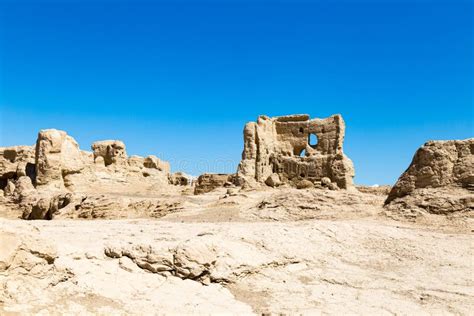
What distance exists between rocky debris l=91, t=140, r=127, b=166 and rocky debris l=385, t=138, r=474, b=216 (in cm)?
1738

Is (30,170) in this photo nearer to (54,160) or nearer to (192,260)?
(54,160)

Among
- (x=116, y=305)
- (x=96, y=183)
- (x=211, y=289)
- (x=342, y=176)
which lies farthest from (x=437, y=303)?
(x=96, y=183)

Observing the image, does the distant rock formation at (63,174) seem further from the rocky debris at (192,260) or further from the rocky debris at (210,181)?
the rocky debris at (192,260)

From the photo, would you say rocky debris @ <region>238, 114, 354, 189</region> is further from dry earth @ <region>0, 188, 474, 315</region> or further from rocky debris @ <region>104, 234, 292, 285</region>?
rocky debris @ <region>104, 234, 292, 285</region>

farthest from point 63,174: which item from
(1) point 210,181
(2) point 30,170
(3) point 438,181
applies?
(3) point 438,181

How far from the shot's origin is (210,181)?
25328 millimetres

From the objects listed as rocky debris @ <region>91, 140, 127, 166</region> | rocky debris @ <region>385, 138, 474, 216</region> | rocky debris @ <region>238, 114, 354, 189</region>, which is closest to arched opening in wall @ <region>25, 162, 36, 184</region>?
rocky debris @ <region>91, 140, 127, 166</region>

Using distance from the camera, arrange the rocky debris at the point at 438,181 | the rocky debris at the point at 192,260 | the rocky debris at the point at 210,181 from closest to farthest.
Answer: the rocky debris at the point at 192,260 → the rocky debris at the point at 438,181 → the rocky debris at the point at 210,181

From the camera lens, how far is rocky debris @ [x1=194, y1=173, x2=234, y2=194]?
24828 mm

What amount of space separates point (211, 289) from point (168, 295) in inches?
29.3

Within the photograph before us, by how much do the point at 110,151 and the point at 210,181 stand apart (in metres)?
5.99

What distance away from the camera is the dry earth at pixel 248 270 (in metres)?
5.07

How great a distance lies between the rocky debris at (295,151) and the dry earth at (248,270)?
11.9 metres

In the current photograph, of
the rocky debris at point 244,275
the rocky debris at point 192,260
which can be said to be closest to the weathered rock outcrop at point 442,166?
the rocky debris at point 244,275
